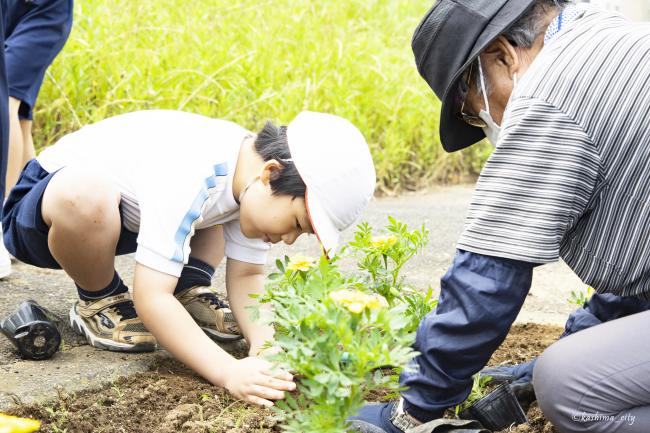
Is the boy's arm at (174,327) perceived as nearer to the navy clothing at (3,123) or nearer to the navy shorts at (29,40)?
the navy clothing at (3,123)

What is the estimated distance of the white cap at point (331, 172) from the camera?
89.1 inches

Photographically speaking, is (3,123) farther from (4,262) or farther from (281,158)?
(281,158)

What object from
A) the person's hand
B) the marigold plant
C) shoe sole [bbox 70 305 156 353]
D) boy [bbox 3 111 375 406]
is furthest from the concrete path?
the marigold plant

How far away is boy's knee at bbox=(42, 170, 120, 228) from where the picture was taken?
2420mm

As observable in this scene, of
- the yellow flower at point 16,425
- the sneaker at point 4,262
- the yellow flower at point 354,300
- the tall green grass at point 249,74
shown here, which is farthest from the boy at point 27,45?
the yellow flower at point 354,300

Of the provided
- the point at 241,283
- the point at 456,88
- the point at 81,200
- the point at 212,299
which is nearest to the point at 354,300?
the point at 456,88

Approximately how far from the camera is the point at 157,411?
2.15 meters

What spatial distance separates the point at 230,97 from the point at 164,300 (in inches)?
124

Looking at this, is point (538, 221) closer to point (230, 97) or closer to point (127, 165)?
point (127, 165)

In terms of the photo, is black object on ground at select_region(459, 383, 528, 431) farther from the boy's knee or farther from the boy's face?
the boy's knee

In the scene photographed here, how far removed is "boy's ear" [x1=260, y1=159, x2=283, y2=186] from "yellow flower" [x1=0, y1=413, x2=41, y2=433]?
0.88 metres

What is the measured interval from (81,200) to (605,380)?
1486 mm

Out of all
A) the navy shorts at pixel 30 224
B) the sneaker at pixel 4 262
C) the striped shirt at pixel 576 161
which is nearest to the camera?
the striped shirt at pixel 576 161

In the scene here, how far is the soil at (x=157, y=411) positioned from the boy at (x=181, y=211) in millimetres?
62
